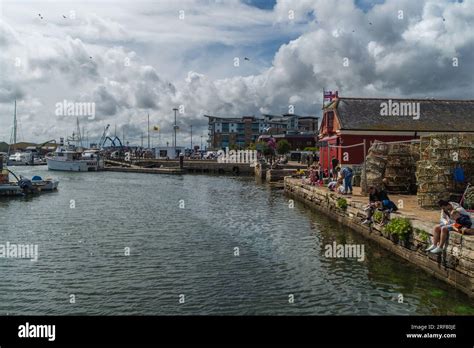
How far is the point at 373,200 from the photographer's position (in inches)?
778

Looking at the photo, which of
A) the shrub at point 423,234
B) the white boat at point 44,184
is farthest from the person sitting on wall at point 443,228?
the white boat at point 44,184

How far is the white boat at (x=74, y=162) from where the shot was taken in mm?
84000

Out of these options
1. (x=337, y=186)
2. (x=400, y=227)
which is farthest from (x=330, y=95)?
(x=400, y=227)

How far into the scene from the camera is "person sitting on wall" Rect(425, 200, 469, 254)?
13078 millimetres

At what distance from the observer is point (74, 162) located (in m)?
84.2

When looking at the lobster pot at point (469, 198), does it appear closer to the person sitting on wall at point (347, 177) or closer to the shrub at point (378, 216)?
the shrub at point (378, 216)

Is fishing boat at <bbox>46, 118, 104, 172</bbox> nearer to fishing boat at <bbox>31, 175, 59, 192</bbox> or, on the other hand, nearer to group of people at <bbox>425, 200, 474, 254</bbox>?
fishing boat at <bbox>31, 175, 59, 192</bbox>

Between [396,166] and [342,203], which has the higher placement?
[396,166]

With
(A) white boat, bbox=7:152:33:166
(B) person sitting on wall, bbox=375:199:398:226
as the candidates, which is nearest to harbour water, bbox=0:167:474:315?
(B) person sitting on wall, bbox=375:199:398:226

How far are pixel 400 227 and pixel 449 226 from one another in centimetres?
313

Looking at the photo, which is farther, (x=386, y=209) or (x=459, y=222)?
(x=386, y=209)

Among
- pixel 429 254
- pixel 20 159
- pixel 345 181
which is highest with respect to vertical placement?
pixel 20 159

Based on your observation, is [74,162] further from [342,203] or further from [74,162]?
[342,203]
